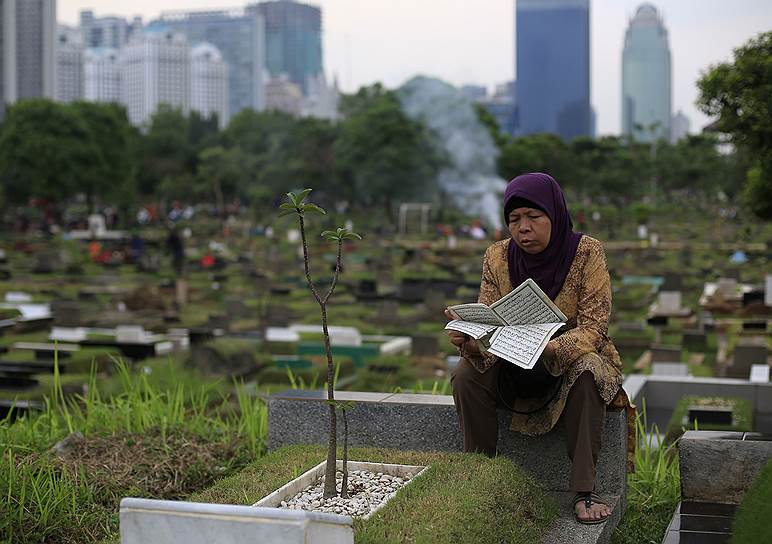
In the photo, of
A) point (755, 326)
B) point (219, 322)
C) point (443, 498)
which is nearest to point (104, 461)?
point (443, 498)

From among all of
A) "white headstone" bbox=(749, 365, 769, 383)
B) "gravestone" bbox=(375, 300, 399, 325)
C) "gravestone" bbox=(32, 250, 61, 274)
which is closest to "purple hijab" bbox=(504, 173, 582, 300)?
"white headstone" bbox=(749, 365, 769, 383)

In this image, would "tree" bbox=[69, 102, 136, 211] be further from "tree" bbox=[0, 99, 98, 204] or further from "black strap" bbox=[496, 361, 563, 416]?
"black strap" bbox=[496, 361, 563, 416]

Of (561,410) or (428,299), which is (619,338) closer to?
(428,299)

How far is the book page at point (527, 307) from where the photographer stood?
16.2ft

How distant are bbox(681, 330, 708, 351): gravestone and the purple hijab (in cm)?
1167

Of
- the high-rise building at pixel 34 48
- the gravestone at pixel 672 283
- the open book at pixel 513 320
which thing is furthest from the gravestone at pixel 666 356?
the high-rise building at pixel 34 48

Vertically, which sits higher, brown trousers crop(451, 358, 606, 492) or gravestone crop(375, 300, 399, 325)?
brown trousers crop(451, 358, 606, 492)

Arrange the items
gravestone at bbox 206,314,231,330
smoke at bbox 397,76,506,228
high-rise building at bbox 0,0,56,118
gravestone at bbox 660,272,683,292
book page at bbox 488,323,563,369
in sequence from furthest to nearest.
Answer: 1. high-rise building at bbox 0,0,56,118
2. smoke at bbox 397,76,506,228
3. gravestone at bbox 660,272,683,292
4. gravestone at bbox 206,314,231,330
5. book page at bbox 488,323,563,369

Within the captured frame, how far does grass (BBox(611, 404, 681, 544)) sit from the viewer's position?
17.9 feet

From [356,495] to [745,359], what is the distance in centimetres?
971

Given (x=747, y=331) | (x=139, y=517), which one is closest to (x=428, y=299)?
(x=747, y=331)

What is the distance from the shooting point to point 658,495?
602cm

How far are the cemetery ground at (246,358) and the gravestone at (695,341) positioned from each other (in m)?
0.02

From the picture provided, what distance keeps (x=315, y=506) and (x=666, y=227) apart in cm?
5108
